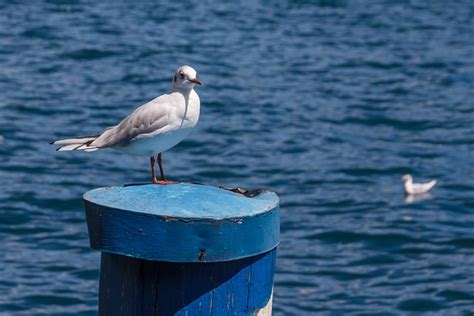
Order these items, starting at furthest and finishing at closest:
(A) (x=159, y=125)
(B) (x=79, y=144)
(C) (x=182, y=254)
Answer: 1. (B) (x=79, y=144)
2. (A) (x=159, y=125)
3. (C) (x=182, y=254)

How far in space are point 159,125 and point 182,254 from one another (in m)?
1.31

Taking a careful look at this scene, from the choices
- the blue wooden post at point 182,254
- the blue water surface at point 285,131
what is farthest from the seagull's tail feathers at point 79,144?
the blue water surface at point 285,131

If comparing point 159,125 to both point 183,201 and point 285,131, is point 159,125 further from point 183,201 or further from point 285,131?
point 285,131

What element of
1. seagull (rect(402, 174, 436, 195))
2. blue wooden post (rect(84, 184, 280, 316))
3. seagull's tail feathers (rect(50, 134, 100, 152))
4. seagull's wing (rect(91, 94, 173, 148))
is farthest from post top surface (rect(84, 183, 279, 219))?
seagull (rect(402, 174, 436, 195))

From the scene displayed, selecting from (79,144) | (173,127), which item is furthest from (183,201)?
(79,144)

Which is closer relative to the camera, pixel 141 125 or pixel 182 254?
pixel 182 254

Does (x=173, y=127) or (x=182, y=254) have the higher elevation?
(x=173, y=127)

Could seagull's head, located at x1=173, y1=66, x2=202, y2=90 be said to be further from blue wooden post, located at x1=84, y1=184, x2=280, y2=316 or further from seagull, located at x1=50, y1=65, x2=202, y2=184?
blue wooden post, located at x1=84, y1=184, x2=280, y2=316

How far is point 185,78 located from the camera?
4.75m

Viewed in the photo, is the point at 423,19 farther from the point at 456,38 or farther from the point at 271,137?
the point at 271,137

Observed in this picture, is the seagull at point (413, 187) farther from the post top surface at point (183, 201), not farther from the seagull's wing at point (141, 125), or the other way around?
the post top surface at point (183, 201)

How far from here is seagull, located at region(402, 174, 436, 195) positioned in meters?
13.1

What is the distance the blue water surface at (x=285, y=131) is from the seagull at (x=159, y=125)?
4.65m

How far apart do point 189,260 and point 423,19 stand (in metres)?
22.4
